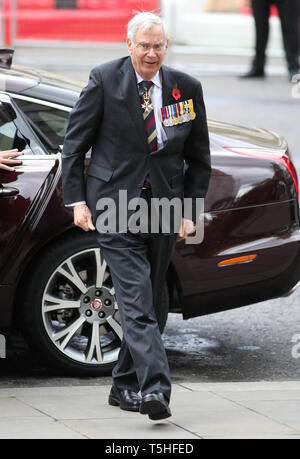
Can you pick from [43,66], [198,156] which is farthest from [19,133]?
[43,66]

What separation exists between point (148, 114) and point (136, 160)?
0.66 feet

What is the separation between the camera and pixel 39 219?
18.1 feet

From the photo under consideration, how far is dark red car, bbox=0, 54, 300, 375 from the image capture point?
18.1 ft

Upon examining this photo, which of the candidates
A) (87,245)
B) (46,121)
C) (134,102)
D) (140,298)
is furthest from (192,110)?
(46,121)

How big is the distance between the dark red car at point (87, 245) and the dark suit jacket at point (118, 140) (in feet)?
2.34

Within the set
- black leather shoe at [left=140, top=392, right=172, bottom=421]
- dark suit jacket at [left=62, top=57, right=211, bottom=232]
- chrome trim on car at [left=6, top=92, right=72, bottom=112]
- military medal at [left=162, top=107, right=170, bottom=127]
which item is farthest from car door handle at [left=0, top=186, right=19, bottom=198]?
black leather shoe at [left=140, top=392, right=172, bottom=421]

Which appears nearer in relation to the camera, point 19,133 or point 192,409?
point 192,409

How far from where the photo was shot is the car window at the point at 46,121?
572 centimetres

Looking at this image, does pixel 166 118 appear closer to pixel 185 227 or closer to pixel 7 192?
pixel 185 227

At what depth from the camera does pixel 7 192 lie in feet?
17.9

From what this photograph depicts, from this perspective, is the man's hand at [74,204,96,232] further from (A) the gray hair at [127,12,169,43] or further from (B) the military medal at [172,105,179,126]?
(A) the gray hair at [127,12,169,43]

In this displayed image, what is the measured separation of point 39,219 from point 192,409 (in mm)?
1195

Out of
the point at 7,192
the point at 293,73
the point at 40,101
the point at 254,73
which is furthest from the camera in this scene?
the point at 254,73
